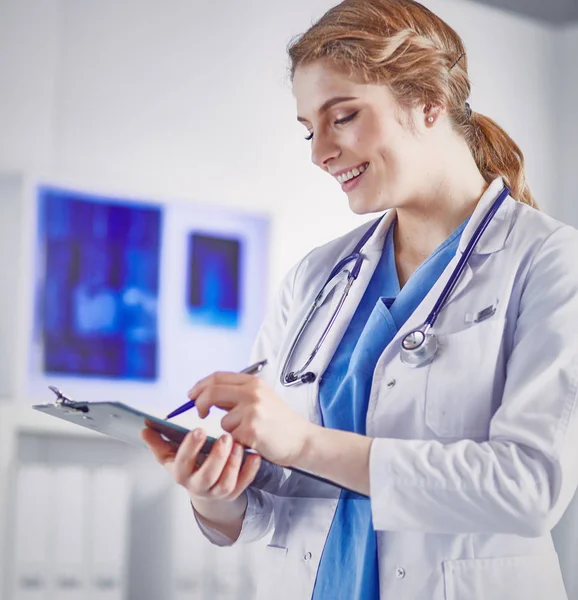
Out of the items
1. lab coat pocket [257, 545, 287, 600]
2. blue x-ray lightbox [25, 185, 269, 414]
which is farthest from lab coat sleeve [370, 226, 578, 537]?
blue x-ray lightbox [25, 185, 269, 414]

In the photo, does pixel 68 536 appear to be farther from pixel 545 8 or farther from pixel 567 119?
pixel 545 8

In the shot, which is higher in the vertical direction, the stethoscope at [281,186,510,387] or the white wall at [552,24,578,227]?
the white wall at [552,24,578,227]

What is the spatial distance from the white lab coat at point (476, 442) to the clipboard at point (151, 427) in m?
0.03

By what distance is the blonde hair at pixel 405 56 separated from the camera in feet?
4.01

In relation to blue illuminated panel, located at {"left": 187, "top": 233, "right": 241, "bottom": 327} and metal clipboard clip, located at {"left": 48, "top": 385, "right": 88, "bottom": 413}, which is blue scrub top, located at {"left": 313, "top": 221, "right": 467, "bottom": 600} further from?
blue illuminated panel, located at {"left": 187, "top": 233, "right": 241, "bottom": 327}

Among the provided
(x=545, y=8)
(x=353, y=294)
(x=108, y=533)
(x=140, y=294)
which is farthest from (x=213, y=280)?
(x=545, y=8)

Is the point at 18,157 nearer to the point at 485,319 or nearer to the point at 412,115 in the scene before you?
the point at 412,115

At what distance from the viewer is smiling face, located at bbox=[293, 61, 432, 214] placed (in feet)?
4.02

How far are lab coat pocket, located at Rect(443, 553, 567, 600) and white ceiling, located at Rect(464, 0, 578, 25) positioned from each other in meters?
2.87

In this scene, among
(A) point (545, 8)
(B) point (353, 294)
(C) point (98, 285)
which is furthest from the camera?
(A) point (545, 8)

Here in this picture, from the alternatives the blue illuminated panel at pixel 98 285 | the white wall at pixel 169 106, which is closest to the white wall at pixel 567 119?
the white wall at pixel 169 106

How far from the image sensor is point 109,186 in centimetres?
260

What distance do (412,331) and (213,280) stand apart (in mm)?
1638

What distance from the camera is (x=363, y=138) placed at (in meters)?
1.22
